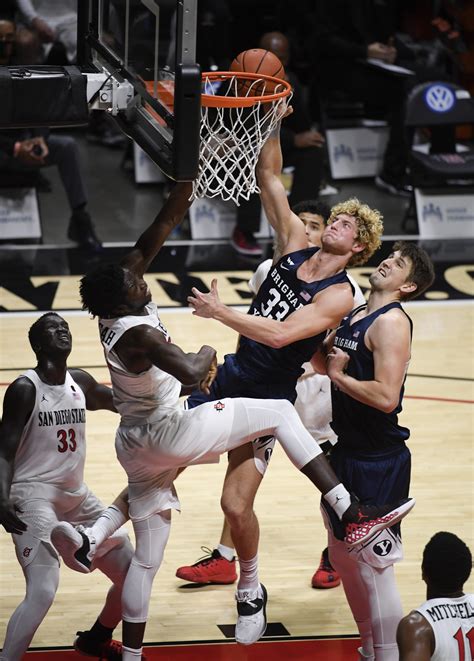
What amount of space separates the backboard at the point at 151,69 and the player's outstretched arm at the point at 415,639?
200 centimetres

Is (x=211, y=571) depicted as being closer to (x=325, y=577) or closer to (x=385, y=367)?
(x=325, y=577)

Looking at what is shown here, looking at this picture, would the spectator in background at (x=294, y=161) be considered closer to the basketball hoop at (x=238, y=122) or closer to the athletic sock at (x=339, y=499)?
the basketball hoop at (x=238, y=122)

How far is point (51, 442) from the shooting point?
5672mm

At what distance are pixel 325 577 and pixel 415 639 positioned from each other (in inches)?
94.8

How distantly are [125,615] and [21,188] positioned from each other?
763 cm

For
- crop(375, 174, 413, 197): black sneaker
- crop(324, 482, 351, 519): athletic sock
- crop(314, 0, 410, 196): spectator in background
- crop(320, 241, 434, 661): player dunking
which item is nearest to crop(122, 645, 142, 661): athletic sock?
crop(320, 241, 434, 661): player dunking

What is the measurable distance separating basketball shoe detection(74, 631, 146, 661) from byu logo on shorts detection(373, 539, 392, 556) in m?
1.27

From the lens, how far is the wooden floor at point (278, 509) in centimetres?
641

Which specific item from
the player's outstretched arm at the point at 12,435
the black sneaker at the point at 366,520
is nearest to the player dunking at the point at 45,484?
the player's outstretched arm at the point at 12,435

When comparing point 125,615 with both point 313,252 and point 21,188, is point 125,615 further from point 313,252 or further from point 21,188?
point 21,188

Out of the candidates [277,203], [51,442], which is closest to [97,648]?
[51,442]

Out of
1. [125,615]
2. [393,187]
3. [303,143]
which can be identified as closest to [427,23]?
[393,187]

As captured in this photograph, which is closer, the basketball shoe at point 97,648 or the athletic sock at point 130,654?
the athletic sock at point 130,654

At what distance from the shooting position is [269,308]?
5.90 metres
